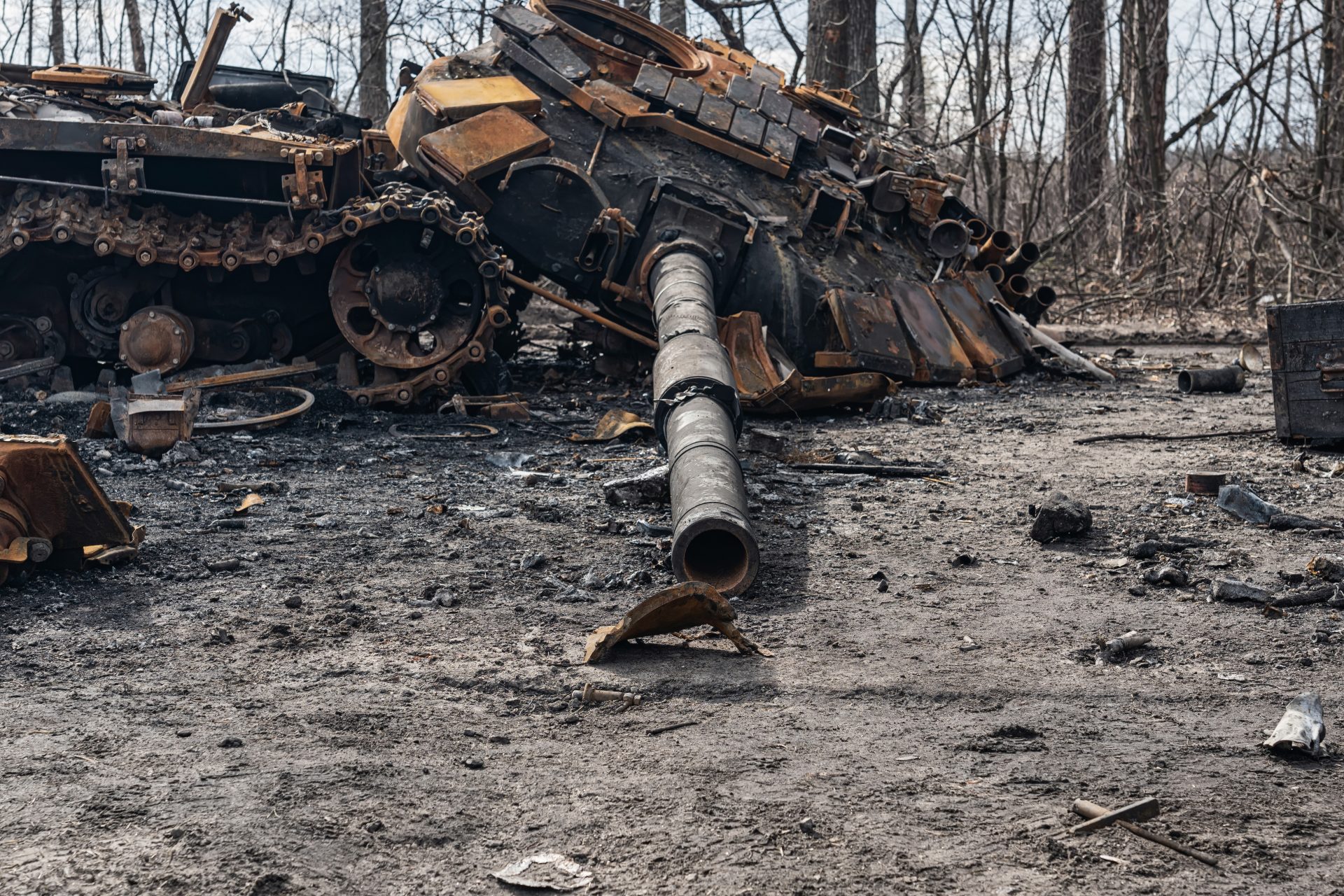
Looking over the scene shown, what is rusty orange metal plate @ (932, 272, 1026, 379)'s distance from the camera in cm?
1038

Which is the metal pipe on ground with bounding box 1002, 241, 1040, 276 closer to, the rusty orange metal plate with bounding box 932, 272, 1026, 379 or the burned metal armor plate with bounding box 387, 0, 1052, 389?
the burned metal armor plate with bounding box 387, 0, 1052, 389

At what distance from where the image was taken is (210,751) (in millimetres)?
3281

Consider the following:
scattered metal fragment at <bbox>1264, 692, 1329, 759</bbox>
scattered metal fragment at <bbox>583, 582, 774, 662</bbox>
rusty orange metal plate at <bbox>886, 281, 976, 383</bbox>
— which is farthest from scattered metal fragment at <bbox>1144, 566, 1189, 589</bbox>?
rusty orange metal plate at <bbox>886, 281, 976, 383</bbox>

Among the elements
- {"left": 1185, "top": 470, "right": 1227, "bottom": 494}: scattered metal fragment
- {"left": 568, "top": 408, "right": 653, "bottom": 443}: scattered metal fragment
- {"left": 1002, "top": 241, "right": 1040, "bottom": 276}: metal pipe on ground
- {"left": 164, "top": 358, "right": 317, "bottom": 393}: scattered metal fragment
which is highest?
{"left": 1002, "top": 241, "right": 1040, "bottom": 276}: metal pipe on ground

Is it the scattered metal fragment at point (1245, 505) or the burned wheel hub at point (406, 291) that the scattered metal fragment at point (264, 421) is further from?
the scattered metal fragment at point (1245, 505)

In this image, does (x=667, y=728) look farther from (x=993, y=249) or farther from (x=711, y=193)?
(x=993, y=249)

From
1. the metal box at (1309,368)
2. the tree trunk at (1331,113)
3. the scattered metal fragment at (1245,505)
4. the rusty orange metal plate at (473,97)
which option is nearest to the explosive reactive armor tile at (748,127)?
the rusty orange metal plate at (473,97)

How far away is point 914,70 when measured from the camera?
1980cm

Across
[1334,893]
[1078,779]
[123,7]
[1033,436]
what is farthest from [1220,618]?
[123,7]

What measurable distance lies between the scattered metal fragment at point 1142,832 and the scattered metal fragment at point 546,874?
1.08m

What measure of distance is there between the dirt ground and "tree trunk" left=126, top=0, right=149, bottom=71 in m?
14.4

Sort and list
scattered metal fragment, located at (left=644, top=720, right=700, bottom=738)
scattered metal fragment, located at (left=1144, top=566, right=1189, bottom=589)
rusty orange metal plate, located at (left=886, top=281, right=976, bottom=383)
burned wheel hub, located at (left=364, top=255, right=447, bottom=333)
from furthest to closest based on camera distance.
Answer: rusty orange metal plate, located at (left=886, top=281, right=976, bottom=383)
burned wheel hub, located at (left=364, top=255, right=447, bottom=333)
scattered metal fragment, located at (left=1144, top=566, right=1189, bottom=589)
scattered metal fragment, located at (left=644, top=720, right=700, bottom=738)

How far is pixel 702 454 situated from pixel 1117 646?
176cm

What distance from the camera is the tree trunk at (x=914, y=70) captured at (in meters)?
19.1
